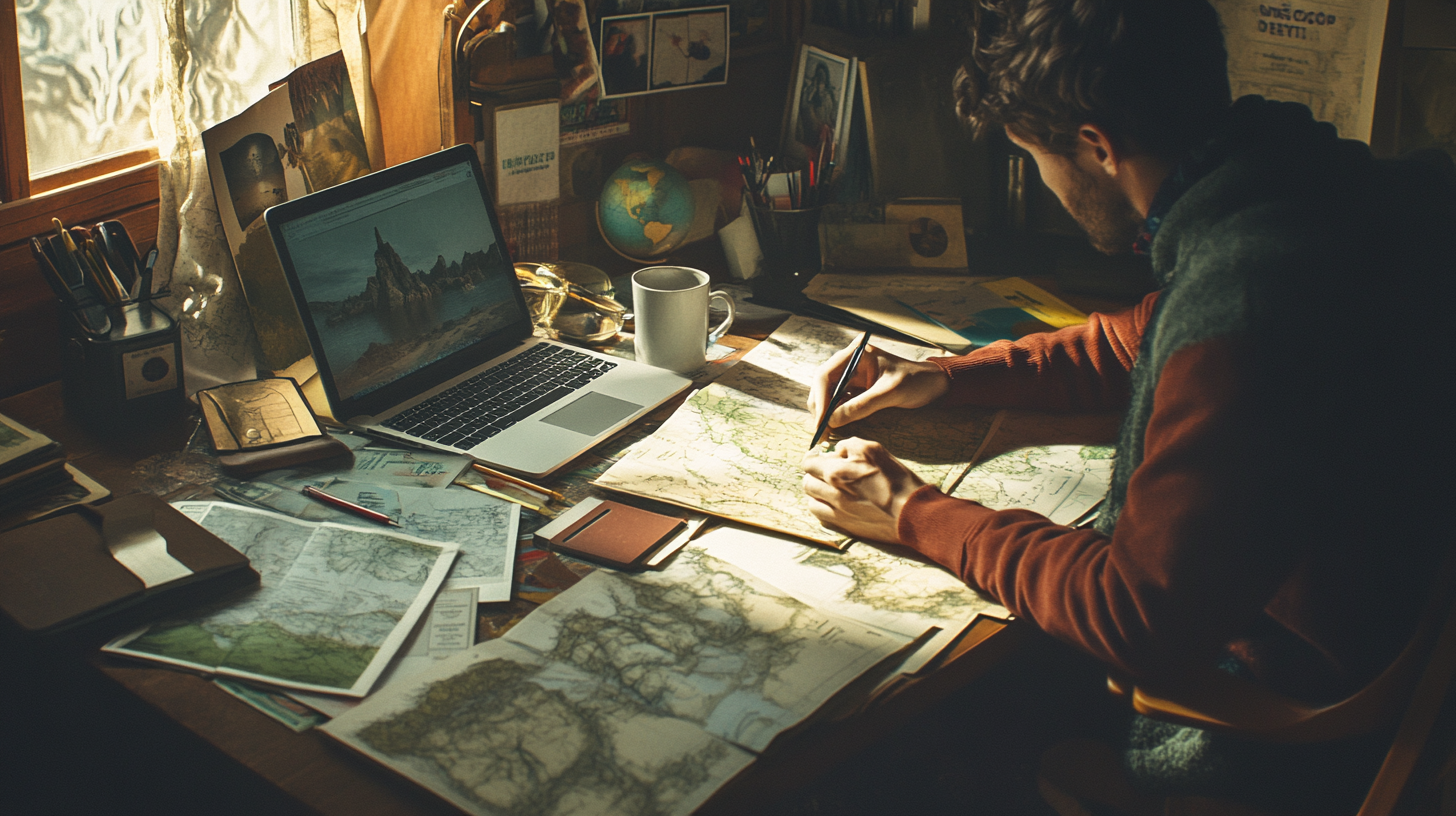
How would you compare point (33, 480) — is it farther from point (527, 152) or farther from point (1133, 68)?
point (1133, 68)

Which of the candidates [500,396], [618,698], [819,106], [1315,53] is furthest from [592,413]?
[1315,53]

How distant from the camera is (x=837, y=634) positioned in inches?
32.3

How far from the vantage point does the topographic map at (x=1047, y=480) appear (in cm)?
102

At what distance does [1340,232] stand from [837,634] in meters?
0.49

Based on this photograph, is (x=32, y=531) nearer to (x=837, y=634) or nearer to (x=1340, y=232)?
(x=837, y=634)

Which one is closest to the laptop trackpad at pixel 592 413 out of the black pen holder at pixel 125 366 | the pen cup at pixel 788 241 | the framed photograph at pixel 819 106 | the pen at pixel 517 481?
the pen at pixel 517 481

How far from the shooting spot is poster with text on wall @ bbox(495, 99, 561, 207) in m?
1.49

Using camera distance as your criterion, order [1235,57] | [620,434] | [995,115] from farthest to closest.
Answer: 1. [1235,57]
2. [620,434]
3. [995,115]

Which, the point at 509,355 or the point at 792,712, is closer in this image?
the point at 792,712

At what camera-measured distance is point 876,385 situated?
122cm

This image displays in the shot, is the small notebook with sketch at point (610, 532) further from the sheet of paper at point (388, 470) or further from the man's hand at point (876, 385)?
the man's hand at point (876, 385)

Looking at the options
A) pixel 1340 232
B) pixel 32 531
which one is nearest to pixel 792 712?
pixel 1340 232

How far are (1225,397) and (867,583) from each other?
13.2 inches

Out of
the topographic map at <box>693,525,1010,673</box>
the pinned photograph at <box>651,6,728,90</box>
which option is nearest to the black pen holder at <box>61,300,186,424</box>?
the topographic map at <box>693,525,1010,673</box>
